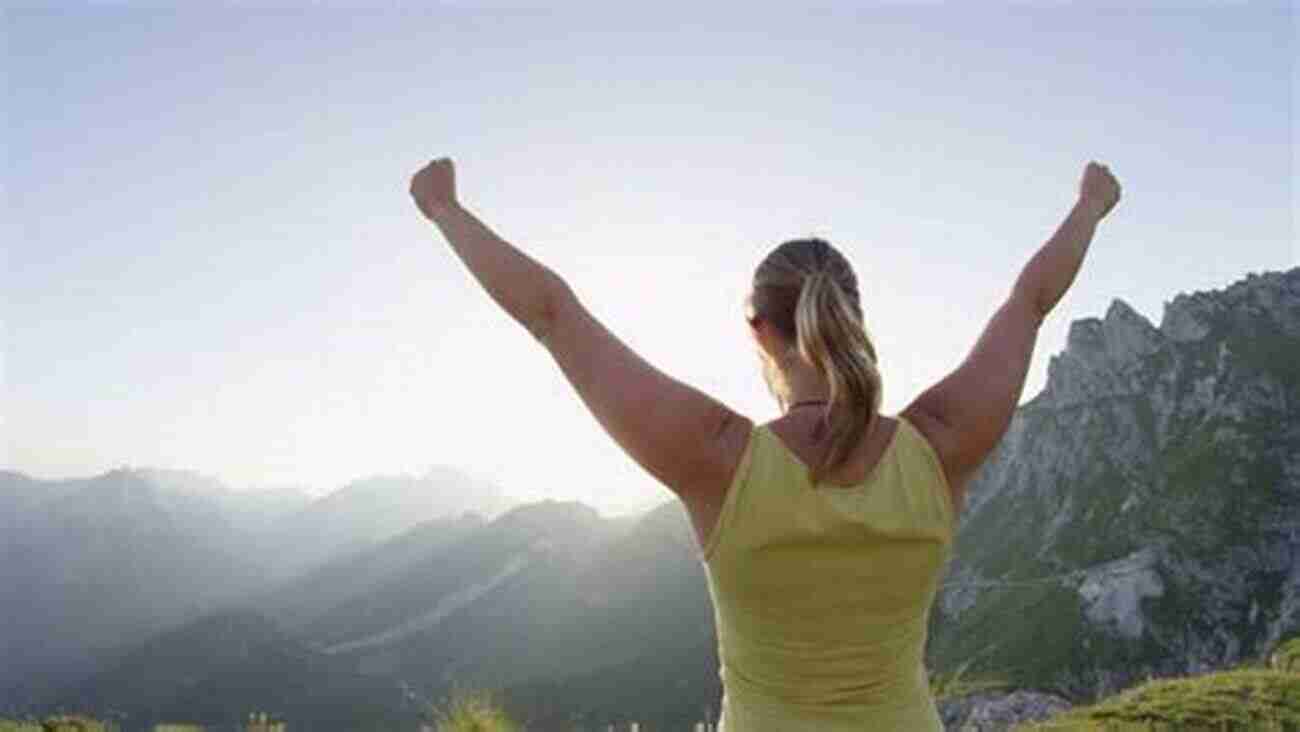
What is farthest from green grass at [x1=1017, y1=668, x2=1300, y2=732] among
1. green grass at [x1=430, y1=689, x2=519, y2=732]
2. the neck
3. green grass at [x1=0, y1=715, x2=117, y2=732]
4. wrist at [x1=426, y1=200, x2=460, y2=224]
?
wrist at [x1=426, y1=200, x2=460, y2=224]

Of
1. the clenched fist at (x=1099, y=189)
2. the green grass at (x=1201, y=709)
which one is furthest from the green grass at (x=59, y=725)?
the clenched fist at (x=1099, y=189)

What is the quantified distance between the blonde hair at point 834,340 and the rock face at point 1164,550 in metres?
143

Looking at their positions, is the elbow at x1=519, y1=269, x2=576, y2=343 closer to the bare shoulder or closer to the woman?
the woman

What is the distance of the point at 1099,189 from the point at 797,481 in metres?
1.61

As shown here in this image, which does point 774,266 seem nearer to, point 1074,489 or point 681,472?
point 681,472

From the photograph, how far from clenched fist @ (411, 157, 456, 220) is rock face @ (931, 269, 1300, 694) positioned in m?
143

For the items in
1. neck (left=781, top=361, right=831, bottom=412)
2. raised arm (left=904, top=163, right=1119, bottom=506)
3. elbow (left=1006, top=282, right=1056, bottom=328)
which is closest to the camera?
neck (left=781, top=361, right=831, bottom=412)

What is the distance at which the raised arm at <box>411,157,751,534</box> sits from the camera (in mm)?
Answer: 2684

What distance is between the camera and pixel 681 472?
2.75 m

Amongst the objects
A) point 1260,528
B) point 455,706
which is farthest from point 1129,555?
point 455,706

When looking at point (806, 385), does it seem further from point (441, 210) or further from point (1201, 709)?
point (1201, 709)

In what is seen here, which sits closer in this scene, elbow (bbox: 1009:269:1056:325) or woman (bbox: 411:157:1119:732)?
woman (bbox: 411:157:1119:732)

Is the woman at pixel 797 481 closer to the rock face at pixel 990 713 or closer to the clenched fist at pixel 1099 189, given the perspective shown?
the clenched fist at pixel 1099 189

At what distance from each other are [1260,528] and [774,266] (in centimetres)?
18706
